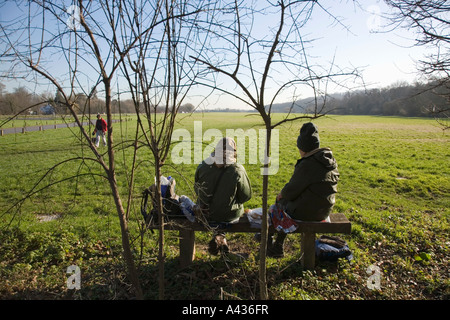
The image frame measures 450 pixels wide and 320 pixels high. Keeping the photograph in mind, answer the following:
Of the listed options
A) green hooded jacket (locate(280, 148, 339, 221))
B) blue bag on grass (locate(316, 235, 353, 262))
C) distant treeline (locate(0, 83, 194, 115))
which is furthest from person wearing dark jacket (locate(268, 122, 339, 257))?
distant treeline (locate(0, 83, 194, 115))

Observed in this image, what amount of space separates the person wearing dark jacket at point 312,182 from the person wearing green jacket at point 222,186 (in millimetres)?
600

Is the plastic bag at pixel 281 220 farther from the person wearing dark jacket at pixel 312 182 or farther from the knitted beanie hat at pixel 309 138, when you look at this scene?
the knitted beanie hat at pixel 309 138

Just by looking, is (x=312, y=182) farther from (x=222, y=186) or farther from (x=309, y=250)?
(x=222, y=186)

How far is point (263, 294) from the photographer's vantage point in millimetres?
2283

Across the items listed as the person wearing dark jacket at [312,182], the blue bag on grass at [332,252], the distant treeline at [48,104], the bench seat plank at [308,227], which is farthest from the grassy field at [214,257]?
the person wearing dark jacket at [312,182]

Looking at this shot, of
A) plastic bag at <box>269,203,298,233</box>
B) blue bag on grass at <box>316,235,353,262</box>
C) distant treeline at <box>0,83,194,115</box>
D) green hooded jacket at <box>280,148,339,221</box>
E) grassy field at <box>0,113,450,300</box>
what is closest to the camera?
distant treeline at <box>0,83,194,115</box>

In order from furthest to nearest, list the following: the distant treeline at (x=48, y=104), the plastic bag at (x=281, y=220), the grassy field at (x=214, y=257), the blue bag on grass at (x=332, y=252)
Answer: the blue bag on grass at (x=332, y=252), the plastic bag at (x=281, y=220), the grassy field at (x=214, y=257), the distant treeline at (x=48, y=104)

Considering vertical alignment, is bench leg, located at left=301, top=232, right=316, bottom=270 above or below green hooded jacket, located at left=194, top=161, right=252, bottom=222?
below

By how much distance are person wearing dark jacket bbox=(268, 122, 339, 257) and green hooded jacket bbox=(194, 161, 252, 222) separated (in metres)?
0.57

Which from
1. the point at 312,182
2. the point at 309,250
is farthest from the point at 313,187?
the point at 309,250

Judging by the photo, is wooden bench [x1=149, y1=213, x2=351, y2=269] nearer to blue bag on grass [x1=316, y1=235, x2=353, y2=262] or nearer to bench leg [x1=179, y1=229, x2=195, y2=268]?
bench leg [x1=179, y1=229, x2=195, y2=268]

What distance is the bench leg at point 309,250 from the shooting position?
3500 mm

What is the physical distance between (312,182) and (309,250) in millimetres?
828

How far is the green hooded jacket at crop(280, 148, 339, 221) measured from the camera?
3.35 metres
